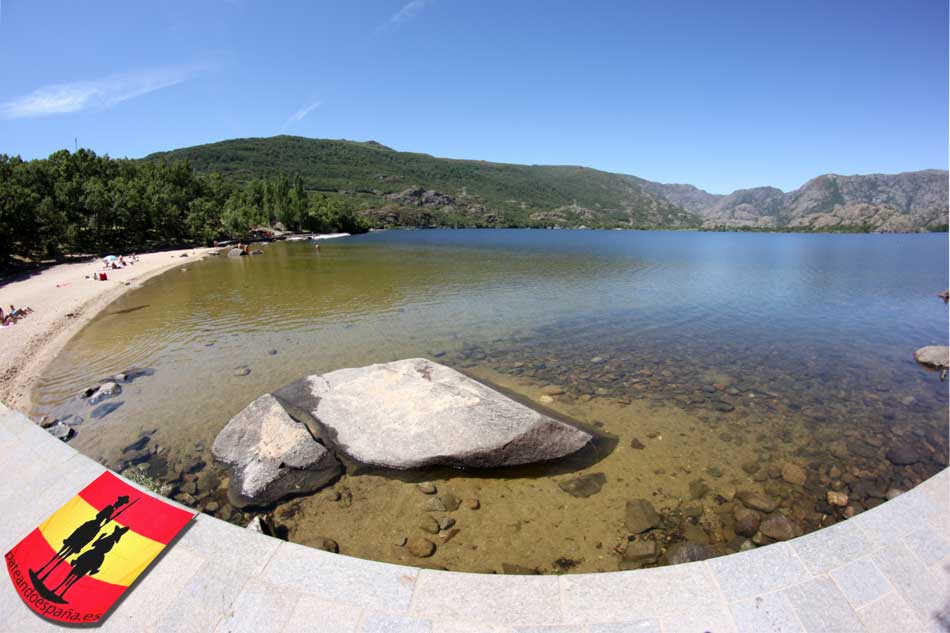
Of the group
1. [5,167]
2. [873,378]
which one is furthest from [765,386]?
[5,167]

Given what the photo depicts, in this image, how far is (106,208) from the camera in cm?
5675

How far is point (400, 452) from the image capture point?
9.15 metres

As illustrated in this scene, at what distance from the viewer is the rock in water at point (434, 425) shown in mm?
9055

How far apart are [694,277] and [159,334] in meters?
44.9

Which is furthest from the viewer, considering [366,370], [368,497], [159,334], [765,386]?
[159,334]

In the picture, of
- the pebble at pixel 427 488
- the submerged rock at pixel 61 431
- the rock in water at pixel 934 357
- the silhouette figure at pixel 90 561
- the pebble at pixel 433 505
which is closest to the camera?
the silhouette figure at pixel 90 561

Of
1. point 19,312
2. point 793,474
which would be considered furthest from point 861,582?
point 19,312

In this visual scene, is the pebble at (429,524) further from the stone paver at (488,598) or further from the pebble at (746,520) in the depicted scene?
the pebble at (746,520)

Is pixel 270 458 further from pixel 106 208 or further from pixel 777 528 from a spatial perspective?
pixel 106 208

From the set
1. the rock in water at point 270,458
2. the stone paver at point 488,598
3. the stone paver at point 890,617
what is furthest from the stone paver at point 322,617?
the stone paver at point 890,617

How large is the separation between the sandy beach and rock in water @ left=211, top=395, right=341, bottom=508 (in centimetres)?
867

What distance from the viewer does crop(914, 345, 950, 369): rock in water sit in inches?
621

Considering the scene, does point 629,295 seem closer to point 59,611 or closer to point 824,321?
point 824,321

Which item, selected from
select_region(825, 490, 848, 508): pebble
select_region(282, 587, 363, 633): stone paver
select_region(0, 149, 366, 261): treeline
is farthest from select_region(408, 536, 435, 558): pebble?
select_region(0, 149, 366, 261): treeline
